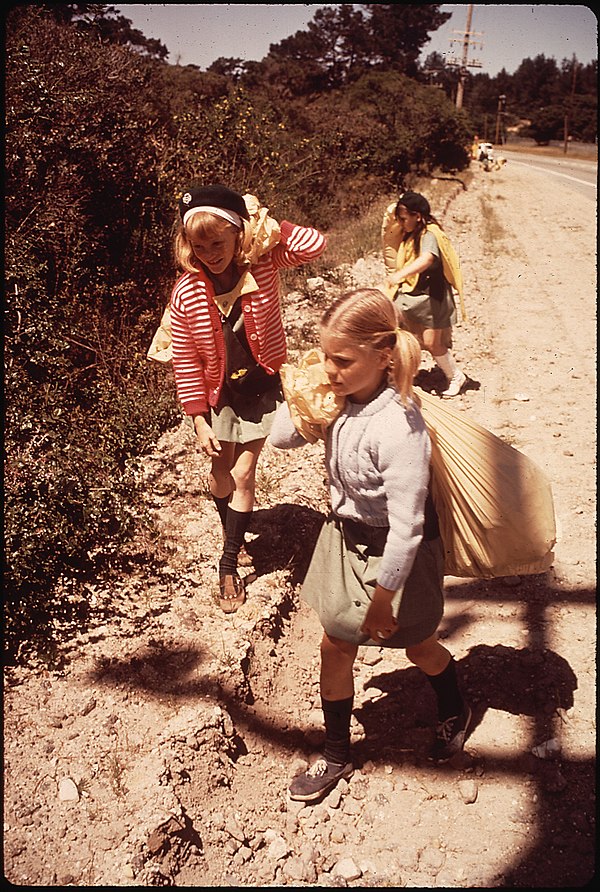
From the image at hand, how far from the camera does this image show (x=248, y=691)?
299 centimetres

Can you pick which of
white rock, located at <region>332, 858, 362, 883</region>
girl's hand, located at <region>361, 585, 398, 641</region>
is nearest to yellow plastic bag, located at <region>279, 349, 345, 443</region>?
girl's hand, located at <region>361, 585, 398, 641</region>

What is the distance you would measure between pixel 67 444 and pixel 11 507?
671 mm

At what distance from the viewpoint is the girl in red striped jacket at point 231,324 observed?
2.66 m

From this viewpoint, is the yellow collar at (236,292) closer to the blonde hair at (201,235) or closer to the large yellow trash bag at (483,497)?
the blonde hair at (201,235)

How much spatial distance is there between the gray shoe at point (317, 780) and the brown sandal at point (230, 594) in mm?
922

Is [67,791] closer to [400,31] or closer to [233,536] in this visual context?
[233,536]

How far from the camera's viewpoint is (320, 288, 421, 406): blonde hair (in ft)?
6.13

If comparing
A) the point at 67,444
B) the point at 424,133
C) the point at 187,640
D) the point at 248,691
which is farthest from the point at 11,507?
the point at 424,133

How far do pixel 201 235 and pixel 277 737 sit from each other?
6.96ft

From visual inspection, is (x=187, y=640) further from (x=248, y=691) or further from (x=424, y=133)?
(x=424, y=133)

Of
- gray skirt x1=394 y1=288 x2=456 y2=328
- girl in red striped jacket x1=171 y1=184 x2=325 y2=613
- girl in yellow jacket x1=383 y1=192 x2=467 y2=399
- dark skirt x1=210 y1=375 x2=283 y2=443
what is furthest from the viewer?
gray skirt x1=394 y1=288 x2=456 y2=328

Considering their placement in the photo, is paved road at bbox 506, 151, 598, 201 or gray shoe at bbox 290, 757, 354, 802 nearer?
gray shoe at bbox 290, 757, 354, 802

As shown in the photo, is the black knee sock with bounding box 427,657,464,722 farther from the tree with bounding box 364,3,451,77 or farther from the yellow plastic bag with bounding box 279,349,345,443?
the tree with bounding box 364,3,451,77

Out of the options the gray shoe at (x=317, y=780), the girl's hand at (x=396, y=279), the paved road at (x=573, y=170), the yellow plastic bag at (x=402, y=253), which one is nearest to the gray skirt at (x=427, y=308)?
the yellow plastic bag at (x=402, y=253)
